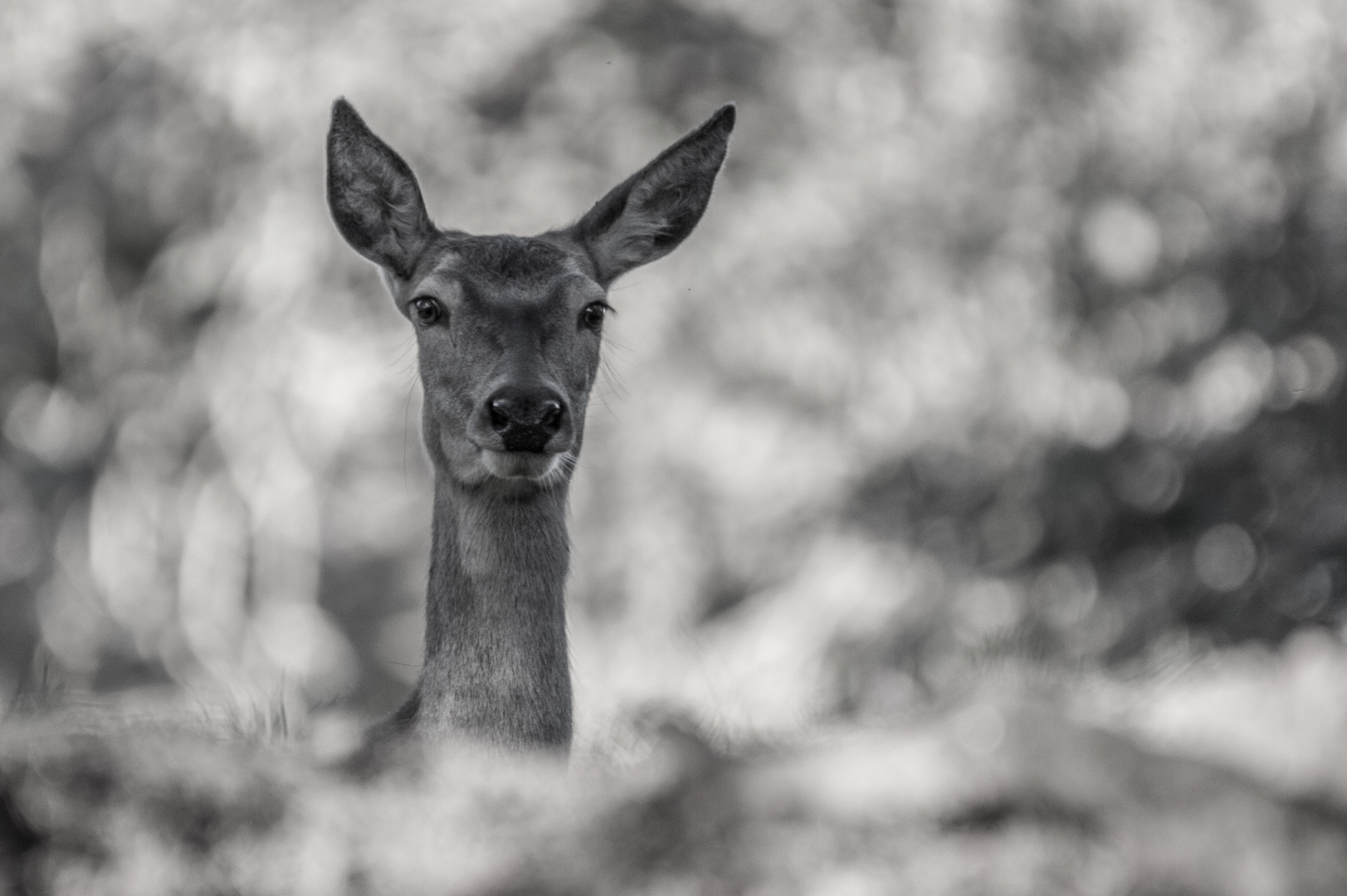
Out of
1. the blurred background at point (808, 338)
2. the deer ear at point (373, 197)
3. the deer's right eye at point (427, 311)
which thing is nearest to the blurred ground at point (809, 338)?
the blurred background at point (808, 338)

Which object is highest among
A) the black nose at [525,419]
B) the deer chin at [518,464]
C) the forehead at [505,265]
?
the forehead at [505,265]

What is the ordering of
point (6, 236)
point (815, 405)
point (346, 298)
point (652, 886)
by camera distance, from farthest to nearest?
point (6, 236) → point (346, 298) → point (815, 405) → point (652, 886)

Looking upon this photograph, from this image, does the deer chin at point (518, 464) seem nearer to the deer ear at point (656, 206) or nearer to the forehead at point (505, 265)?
the forehead at point (505, 265)

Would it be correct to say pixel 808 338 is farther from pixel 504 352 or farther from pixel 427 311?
pixel 504 352

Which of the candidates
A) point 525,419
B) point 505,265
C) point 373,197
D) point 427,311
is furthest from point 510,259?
point 525,419

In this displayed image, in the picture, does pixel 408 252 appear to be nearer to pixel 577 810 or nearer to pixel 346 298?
pixel 577 810

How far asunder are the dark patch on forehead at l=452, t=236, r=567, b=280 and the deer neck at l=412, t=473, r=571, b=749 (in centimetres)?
75

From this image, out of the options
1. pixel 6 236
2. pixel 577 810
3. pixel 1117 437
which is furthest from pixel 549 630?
pixel 6 236

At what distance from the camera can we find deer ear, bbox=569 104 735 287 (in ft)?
20.5

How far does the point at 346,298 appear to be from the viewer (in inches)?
624

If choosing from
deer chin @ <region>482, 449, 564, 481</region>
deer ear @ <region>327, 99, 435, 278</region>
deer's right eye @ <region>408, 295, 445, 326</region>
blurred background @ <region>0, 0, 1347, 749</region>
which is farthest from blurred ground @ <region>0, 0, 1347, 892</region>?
deer chin @ <region>482, 449, 564, 481</region>

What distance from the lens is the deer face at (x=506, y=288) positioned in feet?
17.2

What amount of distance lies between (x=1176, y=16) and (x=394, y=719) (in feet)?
39.8

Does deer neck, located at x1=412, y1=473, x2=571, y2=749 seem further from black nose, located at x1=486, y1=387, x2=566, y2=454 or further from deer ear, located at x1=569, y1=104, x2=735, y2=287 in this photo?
deer ear, located at x1=569, y1=104, x2=735, y2=287
